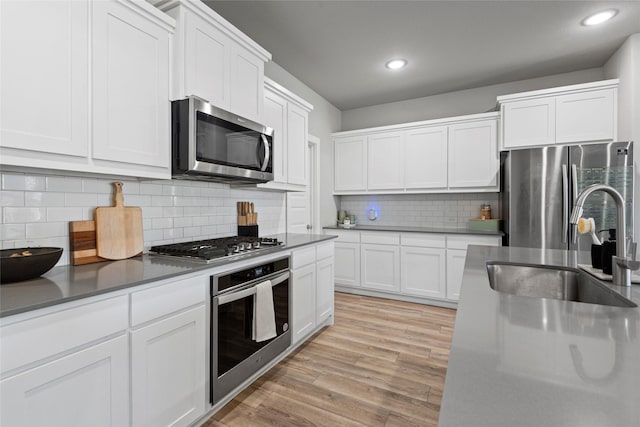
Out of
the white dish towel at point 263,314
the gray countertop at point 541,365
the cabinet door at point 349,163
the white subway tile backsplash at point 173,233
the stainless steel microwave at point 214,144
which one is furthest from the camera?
the cabinet door at point 349,163

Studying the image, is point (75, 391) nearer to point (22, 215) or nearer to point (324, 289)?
point (22, 215)

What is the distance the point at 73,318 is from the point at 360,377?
179 centimetres

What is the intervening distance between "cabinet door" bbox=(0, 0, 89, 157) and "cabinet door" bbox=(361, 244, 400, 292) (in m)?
3.29

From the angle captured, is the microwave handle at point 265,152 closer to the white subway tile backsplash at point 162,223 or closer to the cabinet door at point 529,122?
the white subway tile backsplash at point 162,223

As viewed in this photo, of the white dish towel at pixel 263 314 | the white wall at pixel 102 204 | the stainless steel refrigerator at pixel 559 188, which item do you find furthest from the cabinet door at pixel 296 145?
the stainless steel refrigerator at pixel 559 188

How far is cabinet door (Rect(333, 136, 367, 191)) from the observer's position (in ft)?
14.8

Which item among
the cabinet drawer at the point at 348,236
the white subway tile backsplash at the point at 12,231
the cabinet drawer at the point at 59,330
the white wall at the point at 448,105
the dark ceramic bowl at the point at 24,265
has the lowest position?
the cabinet drawer at the point at 59,330

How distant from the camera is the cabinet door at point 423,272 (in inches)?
146

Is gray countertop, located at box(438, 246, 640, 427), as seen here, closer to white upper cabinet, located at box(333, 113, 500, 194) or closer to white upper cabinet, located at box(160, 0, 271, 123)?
white upper cabinet, located at box(160, 0, 271, 123)

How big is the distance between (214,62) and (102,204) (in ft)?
3.74

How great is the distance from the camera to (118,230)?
5.90ft

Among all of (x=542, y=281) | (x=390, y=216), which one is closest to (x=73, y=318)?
(x=542, y=281)

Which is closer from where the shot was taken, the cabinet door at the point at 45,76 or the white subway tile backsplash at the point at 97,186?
the cabinet door at the point at 45,76

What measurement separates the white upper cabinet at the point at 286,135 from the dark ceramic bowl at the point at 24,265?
1581 mm
